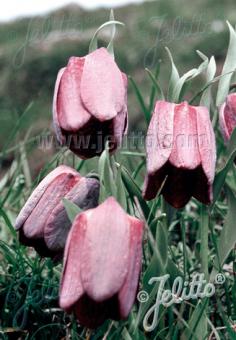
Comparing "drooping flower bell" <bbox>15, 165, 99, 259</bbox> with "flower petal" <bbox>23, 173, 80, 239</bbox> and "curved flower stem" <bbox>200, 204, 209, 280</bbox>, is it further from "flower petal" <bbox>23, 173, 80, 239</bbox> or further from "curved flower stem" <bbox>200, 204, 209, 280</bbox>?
"curved flower stem" <bbox>200, 204, 209, 280</bbox>

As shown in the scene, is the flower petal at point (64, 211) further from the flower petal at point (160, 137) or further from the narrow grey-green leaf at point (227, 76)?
the narrow grey-green leaf at point (227, 76)

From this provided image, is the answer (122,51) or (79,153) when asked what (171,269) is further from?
(122,51)

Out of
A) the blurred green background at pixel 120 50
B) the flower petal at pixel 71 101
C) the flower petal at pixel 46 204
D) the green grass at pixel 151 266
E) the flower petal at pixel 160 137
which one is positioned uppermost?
the blurred green background at pixel 120 50

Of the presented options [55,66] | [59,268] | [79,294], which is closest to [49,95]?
[55,66]

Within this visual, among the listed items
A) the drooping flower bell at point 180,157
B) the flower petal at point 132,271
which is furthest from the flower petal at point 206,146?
the flower petal at point 132,271

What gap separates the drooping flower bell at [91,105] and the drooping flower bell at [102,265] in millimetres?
134

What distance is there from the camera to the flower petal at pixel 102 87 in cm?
90

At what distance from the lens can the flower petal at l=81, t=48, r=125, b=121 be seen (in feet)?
2.96

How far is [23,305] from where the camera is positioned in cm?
105

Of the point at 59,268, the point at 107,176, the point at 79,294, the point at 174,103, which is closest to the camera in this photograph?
the point at 79,294

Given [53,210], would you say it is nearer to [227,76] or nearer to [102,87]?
[102,87]

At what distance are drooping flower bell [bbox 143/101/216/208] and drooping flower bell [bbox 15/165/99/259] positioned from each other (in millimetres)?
79

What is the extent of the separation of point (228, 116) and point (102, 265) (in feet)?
1.17

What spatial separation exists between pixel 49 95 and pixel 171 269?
3.77 metres
